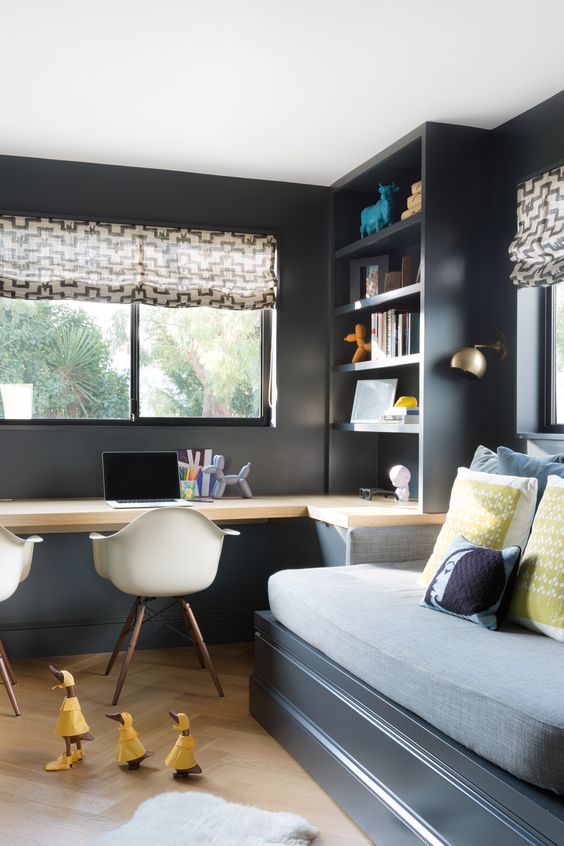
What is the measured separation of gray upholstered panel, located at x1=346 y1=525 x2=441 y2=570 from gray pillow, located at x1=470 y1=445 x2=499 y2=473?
49 centimetres

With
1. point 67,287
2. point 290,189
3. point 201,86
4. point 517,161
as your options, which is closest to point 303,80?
point 201,86

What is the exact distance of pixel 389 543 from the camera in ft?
12.0

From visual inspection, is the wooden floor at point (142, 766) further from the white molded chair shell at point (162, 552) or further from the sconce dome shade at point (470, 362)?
the sconce dome shade at point (470, 362)

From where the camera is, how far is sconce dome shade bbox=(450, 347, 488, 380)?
12.2ft

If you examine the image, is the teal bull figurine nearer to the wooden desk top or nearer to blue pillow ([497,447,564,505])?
the wooden desk top

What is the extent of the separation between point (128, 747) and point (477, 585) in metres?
1.31

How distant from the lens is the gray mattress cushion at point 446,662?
1.85m

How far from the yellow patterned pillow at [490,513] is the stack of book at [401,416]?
962 mm

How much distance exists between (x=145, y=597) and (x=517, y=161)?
263 cm

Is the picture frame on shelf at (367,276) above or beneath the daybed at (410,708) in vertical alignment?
above

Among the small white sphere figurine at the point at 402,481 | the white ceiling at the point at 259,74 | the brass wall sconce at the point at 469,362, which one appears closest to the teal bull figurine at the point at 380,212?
the white ceiling at the point at 259,74

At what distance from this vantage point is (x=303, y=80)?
3.35m

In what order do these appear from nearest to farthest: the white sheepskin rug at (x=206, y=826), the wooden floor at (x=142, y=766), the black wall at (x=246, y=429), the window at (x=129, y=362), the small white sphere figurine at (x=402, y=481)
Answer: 1. the white sheepskin rug at (x=206, y=826)
2. the wooden floor at (x=142, y=766)
3. the black wall at (x=246, y=429)
4. the small white sphere figurine at (x=402, y=481)
5. the window at (x=129, y=362)

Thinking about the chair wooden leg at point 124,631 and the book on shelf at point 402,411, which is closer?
the chair wooden leg at point 124,631
